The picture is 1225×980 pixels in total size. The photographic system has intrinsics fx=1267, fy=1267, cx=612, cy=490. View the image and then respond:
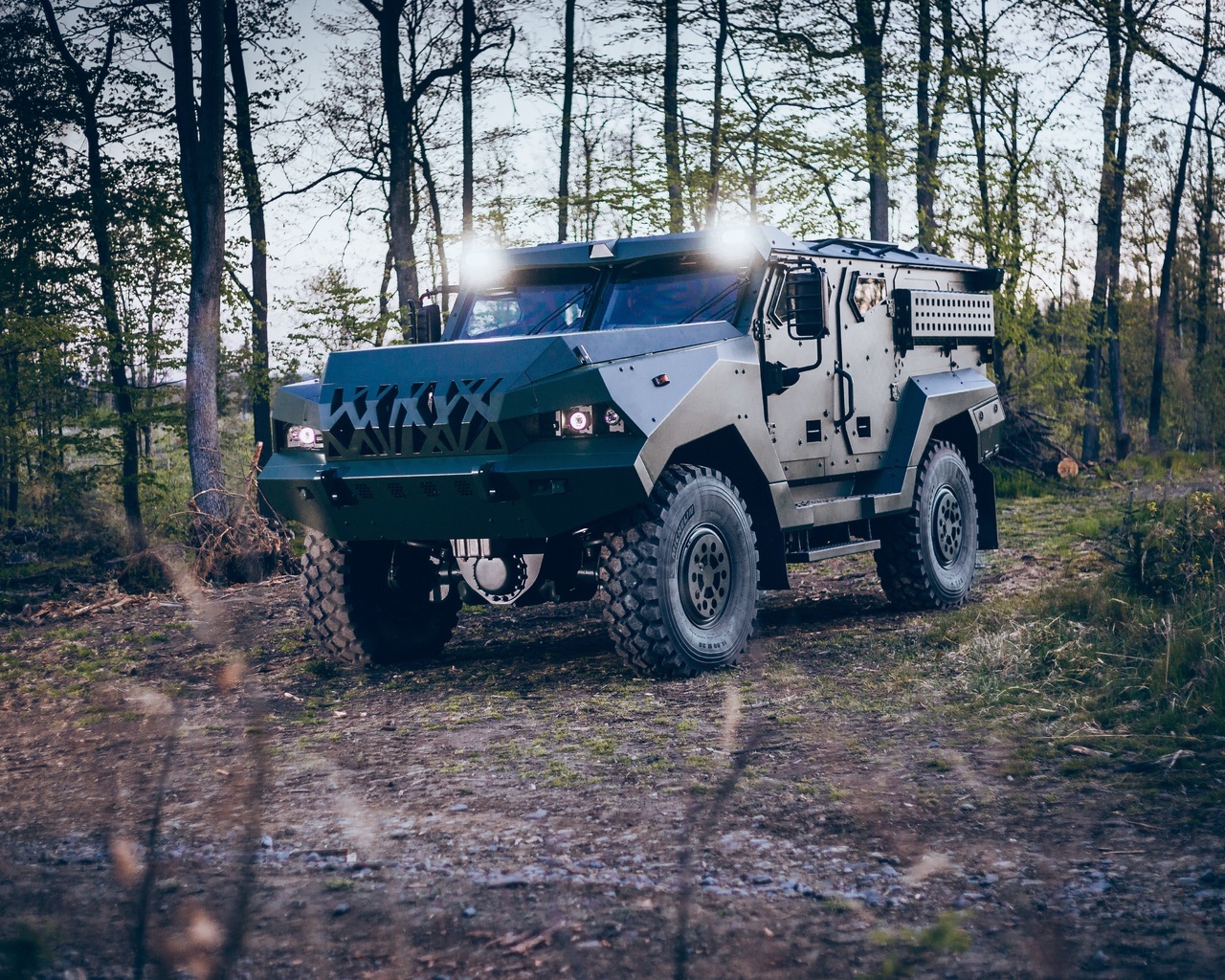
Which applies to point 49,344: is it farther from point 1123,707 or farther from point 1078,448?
point 1078,448

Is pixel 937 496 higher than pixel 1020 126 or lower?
lower

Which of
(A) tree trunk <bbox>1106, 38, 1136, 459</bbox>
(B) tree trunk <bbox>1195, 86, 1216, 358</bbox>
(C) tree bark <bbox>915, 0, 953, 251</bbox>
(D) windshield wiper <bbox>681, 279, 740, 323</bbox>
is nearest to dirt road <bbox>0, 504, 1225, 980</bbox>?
(D) windshield wiper <bbox>681, 279, 740, 323</bbox>

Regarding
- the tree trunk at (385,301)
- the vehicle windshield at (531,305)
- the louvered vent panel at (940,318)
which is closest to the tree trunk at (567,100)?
the tree trunk at (385,301)

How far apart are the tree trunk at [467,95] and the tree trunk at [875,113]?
6389 mm

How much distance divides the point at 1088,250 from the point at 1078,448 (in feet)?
16.4

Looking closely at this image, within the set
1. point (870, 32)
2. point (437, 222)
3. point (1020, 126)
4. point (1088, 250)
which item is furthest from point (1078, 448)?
point (437, 222)

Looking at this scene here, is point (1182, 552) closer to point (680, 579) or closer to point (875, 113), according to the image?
point (680, 579)

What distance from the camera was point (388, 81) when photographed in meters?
→ 17.9

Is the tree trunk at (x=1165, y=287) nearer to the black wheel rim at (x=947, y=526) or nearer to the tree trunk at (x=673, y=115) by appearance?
the tree trunk at (x=673, y=115)

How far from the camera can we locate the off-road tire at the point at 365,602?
7133 mm

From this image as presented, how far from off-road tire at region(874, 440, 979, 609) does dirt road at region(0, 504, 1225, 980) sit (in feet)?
5.50

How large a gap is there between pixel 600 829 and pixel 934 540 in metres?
5.46

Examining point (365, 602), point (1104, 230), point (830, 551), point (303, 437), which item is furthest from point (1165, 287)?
point (303, 437)

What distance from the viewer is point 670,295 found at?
7.24 meters
